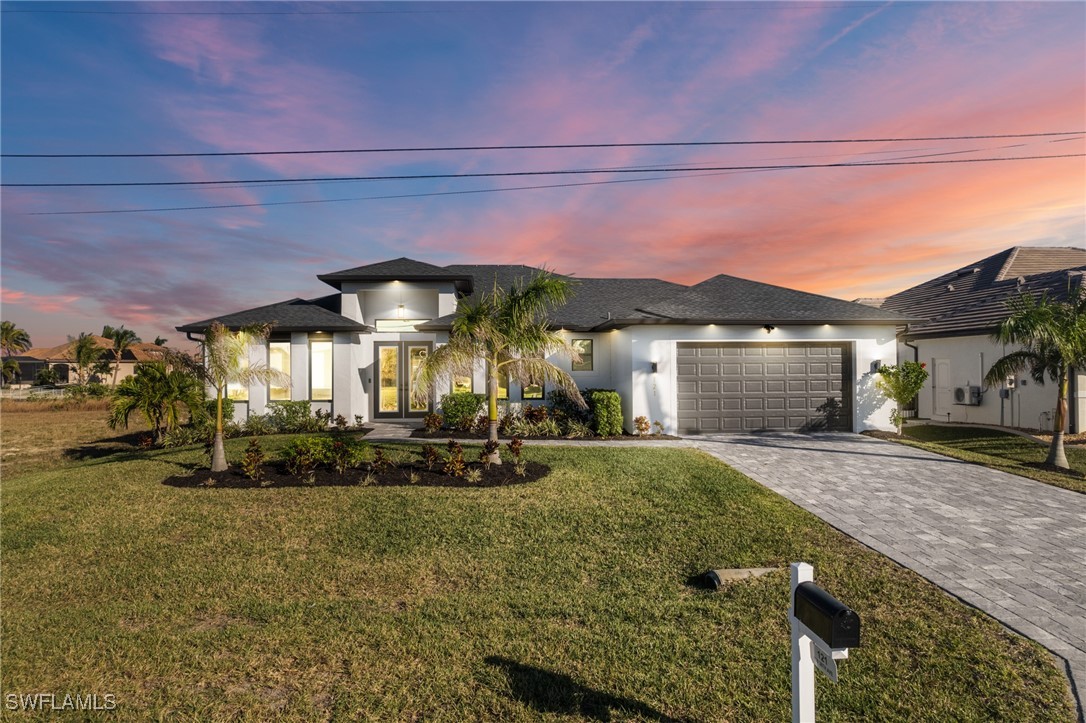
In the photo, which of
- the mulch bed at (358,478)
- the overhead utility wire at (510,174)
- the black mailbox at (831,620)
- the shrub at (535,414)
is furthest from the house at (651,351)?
the black mailbox at (831,620)

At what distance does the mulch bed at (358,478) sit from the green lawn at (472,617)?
1.08m

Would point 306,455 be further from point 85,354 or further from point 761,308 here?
point 85,354

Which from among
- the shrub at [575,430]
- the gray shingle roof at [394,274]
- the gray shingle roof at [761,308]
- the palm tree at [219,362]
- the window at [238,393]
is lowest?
the shrub at [575,430]

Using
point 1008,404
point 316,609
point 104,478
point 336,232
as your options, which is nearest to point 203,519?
point 316,609

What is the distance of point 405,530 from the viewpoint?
642 centimetres

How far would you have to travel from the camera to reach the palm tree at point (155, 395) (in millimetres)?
12430

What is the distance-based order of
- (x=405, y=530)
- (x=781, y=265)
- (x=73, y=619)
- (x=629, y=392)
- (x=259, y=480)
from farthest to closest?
(x=781, y=265), (x=629, y=392), (x=259, y=480), (x=405, y=530), (x=73, y=619)

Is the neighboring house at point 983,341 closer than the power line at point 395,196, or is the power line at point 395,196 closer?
the power line at point 395,196

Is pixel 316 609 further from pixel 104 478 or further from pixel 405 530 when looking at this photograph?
pixel 104 478

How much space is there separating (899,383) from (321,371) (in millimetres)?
17296

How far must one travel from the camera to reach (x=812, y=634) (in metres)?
2.05

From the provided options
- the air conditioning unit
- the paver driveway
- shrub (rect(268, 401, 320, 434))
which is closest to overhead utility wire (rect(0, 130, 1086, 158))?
shrub (rect(268, 401, 320, 434))

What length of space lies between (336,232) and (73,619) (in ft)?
44.4

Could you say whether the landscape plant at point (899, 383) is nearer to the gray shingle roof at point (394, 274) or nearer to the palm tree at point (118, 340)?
the gray shingle roof at point (394, 274)
